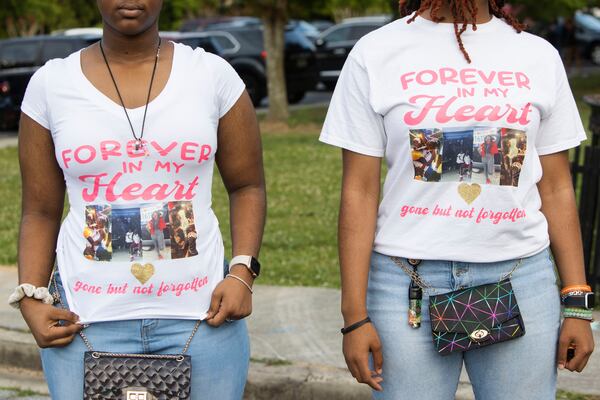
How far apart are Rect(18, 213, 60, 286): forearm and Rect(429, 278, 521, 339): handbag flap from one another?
3.35ft

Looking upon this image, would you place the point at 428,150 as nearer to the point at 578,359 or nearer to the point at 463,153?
the point at 463,153

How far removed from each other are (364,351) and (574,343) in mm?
560

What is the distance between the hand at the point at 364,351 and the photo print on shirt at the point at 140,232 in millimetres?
482

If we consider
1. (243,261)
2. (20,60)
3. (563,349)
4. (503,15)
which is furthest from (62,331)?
(20,60)

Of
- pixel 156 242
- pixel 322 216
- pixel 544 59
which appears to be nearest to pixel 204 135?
pixel 156 242

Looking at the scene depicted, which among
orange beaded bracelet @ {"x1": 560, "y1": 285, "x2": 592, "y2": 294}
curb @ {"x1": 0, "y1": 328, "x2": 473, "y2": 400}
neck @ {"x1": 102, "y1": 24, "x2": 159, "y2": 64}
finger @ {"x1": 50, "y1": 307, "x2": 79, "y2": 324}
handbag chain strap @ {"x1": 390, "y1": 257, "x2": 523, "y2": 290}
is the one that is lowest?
curb @ {"x1": 0, "y1": 328, "x2": 473, "y2": 400}

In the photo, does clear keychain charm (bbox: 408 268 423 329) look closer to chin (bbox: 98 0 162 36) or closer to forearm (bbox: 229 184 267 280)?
forearm (bbox: 229 184 267 280)

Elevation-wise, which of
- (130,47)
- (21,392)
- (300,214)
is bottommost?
(21,392)

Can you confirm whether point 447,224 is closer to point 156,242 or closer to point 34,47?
point 156,242

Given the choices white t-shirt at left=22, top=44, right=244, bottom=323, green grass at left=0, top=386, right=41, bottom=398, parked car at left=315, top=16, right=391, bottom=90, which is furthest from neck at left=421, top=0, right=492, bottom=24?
parked car at left=315, top=16, right=391, bottom=90

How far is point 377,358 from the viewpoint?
2.93 meters

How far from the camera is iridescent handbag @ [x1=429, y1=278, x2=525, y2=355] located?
2898mm

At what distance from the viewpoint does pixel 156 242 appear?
113 inches

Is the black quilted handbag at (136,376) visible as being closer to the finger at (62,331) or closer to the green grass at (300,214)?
the finger at (62,331)
